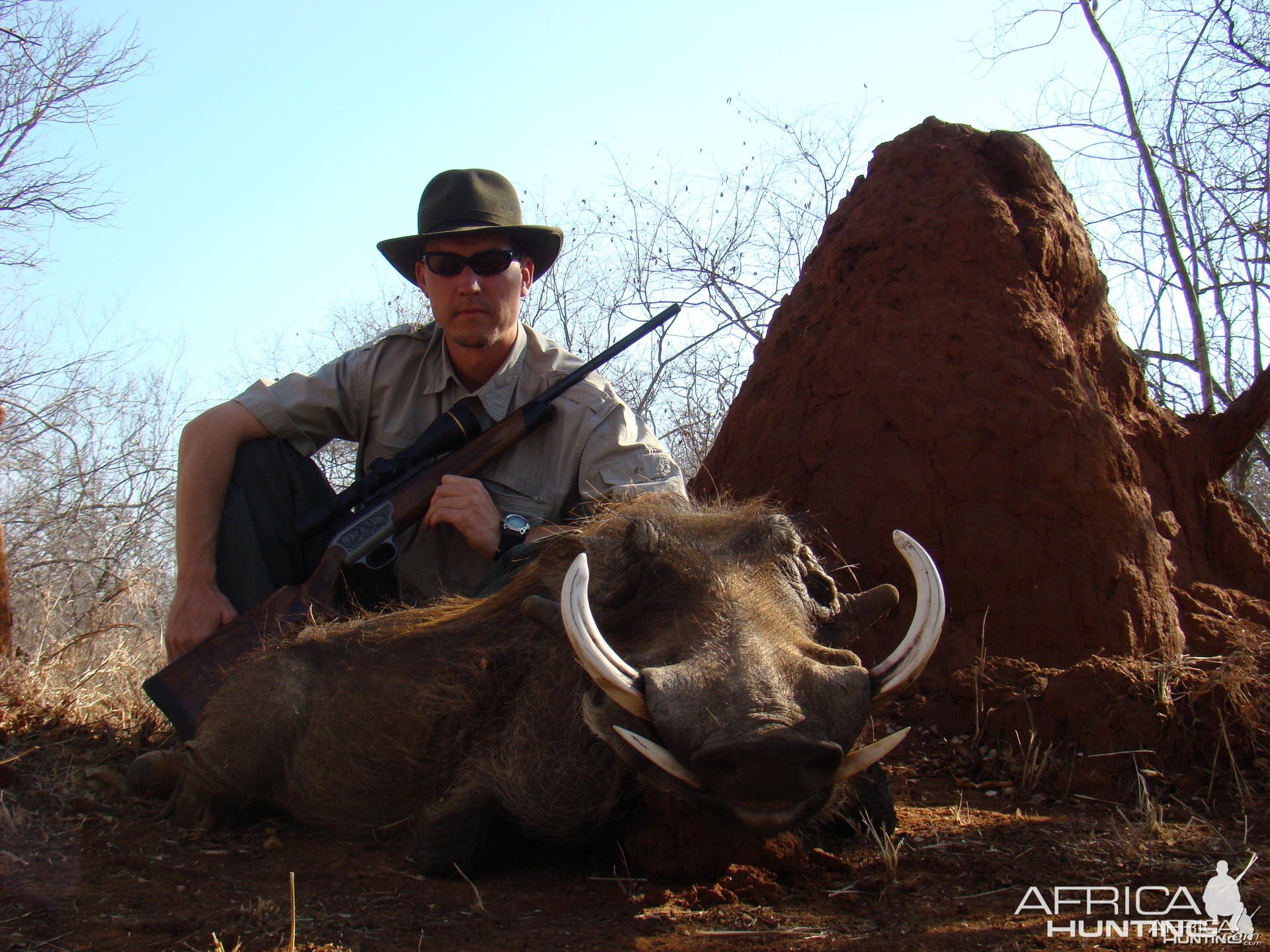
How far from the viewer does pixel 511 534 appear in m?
3.62

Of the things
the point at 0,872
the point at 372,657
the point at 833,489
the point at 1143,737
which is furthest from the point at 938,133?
the point at 0,872

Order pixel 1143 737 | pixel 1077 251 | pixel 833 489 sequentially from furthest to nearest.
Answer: pixel 1077 251
pixel 833 489
pixel 1143 737

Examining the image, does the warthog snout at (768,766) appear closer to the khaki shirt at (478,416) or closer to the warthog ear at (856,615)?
the warthog ear at (856,615)

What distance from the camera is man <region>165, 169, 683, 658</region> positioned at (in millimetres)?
3748

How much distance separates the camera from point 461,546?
3941 mm

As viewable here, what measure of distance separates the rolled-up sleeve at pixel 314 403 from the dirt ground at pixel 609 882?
138 centimetres

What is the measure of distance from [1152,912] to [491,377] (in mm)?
2823

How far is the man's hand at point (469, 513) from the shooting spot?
143 inches

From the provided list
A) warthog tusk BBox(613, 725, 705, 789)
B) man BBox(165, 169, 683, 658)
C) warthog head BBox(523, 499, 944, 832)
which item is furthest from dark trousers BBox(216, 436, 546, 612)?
warthog tusk BBox(613, 725, 705, 789)

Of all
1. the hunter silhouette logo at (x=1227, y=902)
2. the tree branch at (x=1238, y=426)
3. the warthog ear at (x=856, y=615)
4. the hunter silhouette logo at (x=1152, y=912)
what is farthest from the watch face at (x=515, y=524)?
the tree branch at (x=1238, y=426)

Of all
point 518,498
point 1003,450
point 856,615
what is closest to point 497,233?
point 518,498

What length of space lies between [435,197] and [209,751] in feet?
7.03

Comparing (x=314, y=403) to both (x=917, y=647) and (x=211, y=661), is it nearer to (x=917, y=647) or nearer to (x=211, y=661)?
(x=211, y=661)

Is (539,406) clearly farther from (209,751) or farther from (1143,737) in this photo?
(1143,737)
